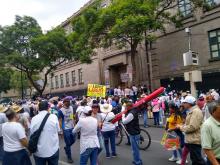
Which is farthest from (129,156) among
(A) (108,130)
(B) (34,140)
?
(B) (34,140)

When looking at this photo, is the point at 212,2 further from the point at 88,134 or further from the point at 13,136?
the point at 13,136

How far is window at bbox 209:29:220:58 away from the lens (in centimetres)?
2466

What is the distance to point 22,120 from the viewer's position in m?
7.66

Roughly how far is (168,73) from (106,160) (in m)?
19.1

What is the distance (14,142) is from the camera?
22.9 ft

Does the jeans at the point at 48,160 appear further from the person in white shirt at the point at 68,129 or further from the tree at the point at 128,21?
the tree at the point at 128,21

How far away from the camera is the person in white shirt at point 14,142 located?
22.6 ft

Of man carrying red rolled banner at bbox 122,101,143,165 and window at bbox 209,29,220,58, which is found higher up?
window at bbox 209,29,220,58

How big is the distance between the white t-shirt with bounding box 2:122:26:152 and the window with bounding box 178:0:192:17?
2168 centimetres

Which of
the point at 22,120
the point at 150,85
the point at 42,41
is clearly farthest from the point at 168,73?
the point at 22,120

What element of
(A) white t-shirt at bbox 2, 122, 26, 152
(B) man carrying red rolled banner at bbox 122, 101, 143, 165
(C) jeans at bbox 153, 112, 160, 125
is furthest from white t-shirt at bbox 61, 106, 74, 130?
(C) jeans at bbox 153, 112, 160, 125

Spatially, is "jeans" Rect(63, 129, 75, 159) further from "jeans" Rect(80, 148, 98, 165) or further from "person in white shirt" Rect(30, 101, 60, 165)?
"person in white shirt" Rect(30, 101, 60, 165)

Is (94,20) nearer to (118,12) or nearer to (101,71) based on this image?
(118,12)

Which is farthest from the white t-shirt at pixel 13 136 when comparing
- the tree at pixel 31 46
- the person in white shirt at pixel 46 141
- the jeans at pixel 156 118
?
the tree at pixel 31 46
